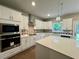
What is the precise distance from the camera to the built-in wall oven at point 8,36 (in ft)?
9.78

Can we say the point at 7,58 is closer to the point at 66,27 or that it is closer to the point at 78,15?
the point at 66,27

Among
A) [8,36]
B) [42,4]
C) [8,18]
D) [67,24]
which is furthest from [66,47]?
[67,24]

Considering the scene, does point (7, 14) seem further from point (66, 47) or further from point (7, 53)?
point (66, 47)

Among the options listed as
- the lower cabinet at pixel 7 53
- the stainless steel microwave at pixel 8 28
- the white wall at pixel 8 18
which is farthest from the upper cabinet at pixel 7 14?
the lower cabinet at pixel 7 53

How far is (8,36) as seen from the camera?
129 inches

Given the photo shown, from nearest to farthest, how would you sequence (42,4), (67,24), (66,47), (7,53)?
(66,47) < (7,53) < (42,4) < (67,24)

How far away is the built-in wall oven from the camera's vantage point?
9.78ft

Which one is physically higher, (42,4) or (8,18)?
(42,4)

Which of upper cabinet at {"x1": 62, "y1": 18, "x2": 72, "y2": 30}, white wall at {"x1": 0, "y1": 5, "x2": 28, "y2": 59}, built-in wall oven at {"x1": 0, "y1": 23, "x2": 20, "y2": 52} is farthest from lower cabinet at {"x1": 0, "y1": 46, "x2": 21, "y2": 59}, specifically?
upper cabinet at {"x1": 62, "y1": 18, "x2": 72, "y2": 30}

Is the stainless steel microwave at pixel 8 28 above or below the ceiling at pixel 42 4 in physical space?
below

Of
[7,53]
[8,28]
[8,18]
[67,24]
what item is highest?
[8,18]

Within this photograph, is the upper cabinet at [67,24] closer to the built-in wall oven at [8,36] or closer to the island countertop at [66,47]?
the built-in wall oven at [8,36]

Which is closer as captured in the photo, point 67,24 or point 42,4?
point 42,4

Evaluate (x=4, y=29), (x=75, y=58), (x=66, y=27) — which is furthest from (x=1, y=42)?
(x=66, y=27)
